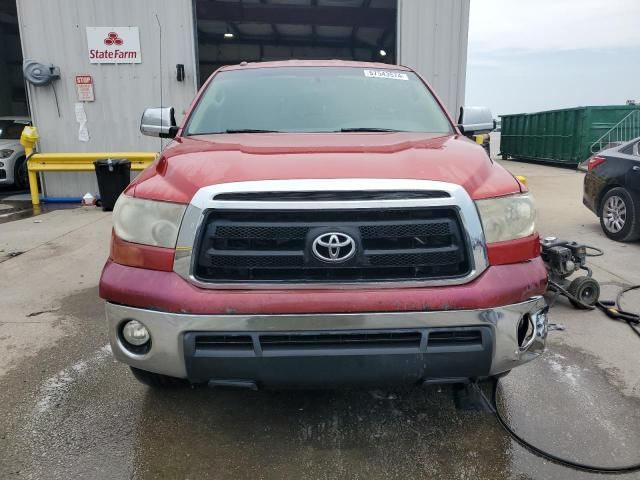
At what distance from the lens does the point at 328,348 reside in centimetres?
194

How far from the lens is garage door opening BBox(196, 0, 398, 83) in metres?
14.1

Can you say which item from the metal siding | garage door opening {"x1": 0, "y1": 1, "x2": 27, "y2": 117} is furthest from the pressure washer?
garage door opening {"x1": 0, "y1": 1, "x2": 27, "y2": 117}

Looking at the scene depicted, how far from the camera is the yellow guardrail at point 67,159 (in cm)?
914

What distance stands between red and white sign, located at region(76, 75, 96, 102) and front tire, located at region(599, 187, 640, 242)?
8532mm

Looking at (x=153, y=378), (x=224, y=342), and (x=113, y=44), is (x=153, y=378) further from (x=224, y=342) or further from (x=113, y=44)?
(x=113, y=44)

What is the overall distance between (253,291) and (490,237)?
978 millimetres

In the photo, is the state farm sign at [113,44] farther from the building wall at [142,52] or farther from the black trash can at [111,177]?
the black trash can at [111,177]

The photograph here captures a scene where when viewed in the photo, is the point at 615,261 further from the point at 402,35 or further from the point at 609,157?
the point at 402,35

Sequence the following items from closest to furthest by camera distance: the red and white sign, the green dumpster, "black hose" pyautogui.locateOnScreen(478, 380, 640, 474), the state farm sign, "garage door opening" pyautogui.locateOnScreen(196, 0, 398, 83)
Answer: "black hose" pyautogui.locateOnScreen(478, 380, 640, 474) → the state farm sign → the red and white sign → "garage door opening" pyautogui.locateOnScreen(196, 0, 398, 83) → the green dumpster

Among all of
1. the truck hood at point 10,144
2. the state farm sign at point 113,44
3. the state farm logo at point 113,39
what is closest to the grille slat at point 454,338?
the state farm sign at point 113,44

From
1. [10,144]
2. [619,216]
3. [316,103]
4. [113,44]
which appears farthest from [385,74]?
[10,144]

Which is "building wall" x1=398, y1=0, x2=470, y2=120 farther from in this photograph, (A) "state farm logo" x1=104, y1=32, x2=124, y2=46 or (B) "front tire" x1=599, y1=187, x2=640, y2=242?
(A) "state farm logo" x1=104, y1=32, x2=124, y2=46

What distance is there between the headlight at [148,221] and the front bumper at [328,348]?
298 mm

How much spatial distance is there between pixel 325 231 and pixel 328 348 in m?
0.45
